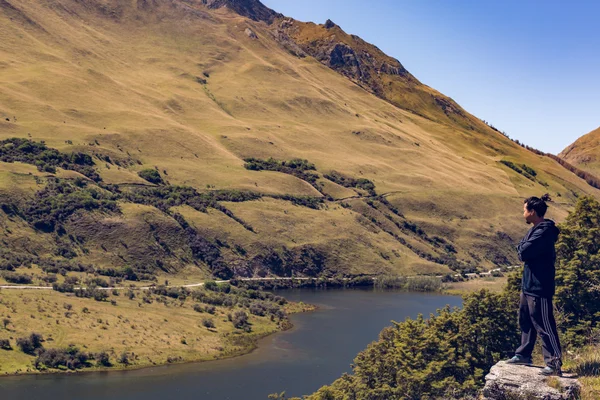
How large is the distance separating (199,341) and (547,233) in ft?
292

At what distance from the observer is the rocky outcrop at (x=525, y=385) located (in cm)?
1750

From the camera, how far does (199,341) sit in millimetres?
102000

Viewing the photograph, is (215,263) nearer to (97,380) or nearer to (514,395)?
(97,380)

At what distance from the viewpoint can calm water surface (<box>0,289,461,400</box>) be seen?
76812mm

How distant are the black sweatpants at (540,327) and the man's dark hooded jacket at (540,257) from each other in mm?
324

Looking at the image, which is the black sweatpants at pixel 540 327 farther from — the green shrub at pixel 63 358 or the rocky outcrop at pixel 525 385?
the green shrub at pixel 63 358

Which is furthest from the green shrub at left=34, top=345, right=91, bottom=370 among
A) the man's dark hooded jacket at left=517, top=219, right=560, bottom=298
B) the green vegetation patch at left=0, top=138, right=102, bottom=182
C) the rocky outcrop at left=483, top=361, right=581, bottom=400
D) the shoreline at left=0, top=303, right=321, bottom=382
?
the green vegetation patch at left=0, top=138, right=102, bottom=182

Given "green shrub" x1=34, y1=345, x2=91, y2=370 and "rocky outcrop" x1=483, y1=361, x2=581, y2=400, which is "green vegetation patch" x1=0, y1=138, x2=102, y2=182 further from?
"rocky outcrop" x1=483, y1=361, x2=581, y2=400

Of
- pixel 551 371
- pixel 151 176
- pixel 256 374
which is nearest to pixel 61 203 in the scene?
pixel 151 176

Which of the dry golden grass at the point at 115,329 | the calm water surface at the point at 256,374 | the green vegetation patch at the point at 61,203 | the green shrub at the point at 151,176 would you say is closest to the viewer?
the calm water surface at the point at 256,374

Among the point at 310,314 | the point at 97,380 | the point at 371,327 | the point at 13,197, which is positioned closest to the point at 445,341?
the point at 97,380

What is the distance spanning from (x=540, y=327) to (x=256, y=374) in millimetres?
72985

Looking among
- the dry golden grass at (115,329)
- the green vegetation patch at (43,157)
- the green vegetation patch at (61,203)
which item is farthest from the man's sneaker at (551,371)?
the green vegetation patch at (43,157)

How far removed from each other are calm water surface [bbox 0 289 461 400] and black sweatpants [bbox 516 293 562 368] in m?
61.9
